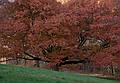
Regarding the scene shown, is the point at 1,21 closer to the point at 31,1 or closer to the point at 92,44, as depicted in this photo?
the point at 31,1

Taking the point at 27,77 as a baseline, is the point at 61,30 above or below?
above

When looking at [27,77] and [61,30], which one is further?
[61,30]

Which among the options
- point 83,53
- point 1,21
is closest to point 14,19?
point 1,21

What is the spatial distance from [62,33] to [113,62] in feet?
14.8

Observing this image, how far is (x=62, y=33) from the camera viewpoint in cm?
2770

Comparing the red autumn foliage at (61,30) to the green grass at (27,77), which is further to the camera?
the red autumn foliage at (61,30)

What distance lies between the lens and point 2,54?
28953 mm

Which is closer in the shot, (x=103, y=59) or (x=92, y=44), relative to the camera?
(x=103, y=59)

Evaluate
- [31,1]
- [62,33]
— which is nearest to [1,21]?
[31,1]

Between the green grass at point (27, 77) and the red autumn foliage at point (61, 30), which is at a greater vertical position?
the red autumn foliage at point (61, 30)

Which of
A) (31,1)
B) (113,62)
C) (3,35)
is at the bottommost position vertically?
(113,62)

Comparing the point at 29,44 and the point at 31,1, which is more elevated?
the point at 31,1

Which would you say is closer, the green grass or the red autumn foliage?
the green grass

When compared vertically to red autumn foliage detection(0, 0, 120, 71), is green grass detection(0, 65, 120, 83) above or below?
below
